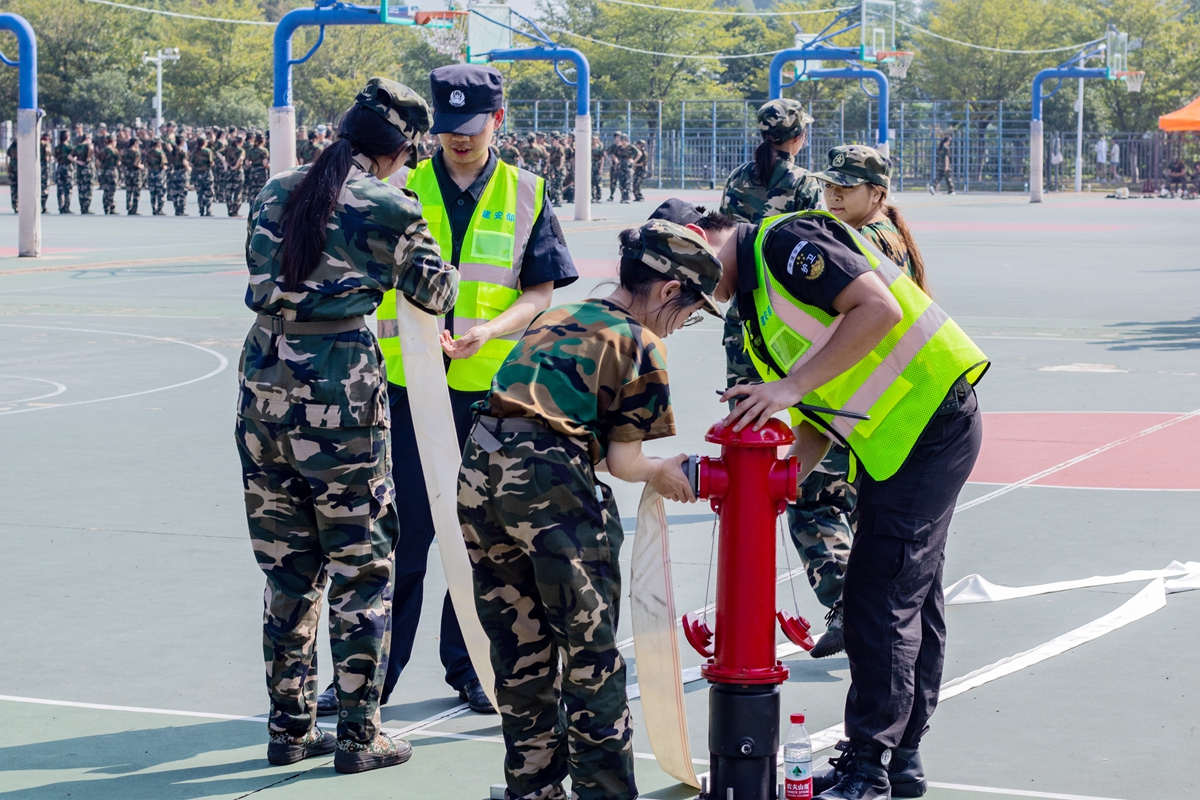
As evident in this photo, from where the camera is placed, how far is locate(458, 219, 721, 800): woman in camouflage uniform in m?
3.72

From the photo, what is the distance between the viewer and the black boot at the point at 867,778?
429 cm

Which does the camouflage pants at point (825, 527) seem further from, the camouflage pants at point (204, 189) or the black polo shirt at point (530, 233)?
the camouflage pants at point (204, 189)

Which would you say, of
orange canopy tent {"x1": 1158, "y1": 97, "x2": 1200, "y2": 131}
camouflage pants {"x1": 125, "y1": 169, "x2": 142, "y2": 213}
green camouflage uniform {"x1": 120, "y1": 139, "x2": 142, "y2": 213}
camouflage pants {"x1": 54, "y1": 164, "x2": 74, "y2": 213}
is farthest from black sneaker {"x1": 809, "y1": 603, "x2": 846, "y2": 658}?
camouflage pants {"x1": 54, "y1": 164, "x2": 74, "y2": 213}

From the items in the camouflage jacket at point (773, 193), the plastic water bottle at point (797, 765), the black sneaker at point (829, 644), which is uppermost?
the camouflage jacket at point (773, 193)

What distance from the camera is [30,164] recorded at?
942 inches

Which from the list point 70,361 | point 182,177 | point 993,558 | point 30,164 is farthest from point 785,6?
point 993,558

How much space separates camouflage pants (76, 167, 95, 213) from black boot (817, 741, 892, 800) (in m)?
37.7

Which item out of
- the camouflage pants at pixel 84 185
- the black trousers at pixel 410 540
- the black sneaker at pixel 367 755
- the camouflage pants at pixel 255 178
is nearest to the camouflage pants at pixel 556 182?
the camouflage pants at pixel 255 178

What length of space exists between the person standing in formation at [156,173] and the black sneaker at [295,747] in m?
35.5

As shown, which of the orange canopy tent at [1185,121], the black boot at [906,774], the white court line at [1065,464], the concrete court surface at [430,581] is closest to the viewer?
the black boot at [906,774]

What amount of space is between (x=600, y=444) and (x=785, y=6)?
9111 centimetres

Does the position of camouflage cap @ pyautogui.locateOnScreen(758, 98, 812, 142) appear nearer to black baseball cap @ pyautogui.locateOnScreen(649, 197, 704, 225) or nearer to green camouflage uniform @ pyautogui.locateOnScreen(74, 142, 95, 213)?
black baseball cap @ pyautogui.locateOnScreen(649, 197, 704, 225)

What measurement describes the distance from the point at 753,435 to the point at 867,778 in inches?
45.5

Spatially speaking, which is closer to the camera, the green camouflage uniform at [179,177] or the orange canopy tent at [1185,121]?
the orange canopy tent at [1185,121]
